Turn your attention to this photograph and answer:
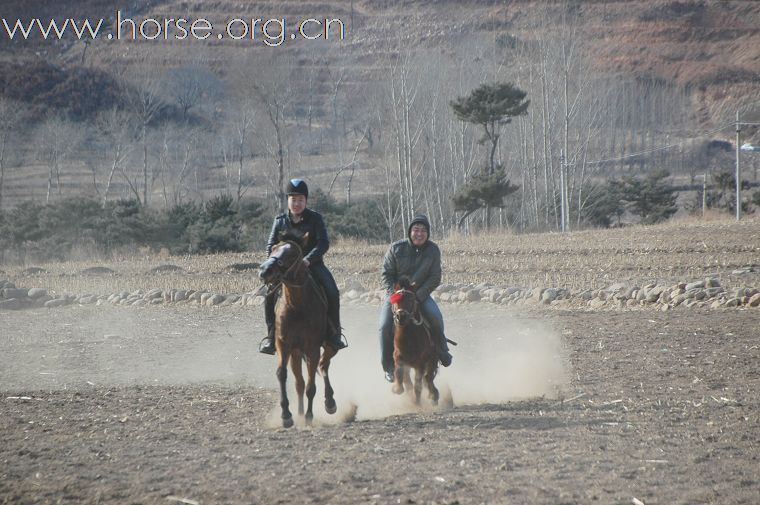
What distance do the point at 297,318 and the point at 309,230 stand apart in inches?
39.4

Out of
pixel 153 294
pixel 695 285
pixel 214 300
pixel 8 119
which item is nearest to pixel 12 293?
pixel 153 294

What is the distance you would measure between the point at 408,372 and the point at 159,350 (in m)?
7.20

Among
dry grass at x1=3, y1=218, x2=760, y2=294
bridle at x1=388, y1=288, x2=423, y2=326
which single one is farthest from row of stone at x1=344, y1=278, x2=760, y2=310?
bridle at x1=388, y1=288, x2=423, y2=326

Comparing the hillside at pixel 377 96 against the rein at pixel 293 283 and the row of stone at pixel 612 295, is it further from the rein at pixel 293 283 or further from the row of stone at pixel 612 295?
the rein at pixel 293 283

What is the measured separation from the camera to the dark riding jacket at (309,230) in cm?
1068

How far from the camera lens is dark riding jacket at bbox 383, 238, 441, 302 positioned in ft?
38.0

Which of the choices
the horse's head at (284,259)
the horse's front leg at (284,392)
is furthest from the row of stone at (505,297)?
the horse's head at (284,259)

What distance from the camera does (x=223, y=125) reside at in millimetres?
99250

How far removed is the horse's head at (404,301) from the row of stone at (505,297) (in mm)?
10481

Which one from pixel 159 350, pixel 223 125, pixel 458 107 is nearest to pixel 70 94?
pixel 223 125

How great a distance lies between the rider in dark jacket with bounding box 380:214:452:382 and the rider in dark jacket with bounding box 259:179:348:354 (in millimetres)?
840

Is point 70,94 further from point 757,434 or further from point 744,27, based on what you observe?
point 757,434

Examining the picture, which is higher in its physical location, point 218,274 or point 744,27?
point 744,27

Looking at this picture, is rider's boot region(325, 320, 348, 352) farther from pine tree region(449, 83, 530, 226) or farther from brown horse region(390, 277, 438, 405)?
pine tree region(449, 83, 530, 226)
